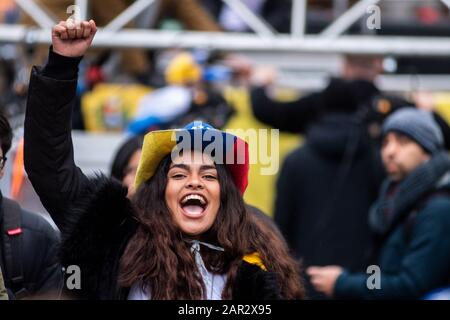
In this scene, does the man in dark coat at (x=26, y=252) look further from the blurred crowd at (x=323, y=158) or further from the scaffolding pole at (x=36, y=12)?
the scaffolding pole at (x=36, y=12)

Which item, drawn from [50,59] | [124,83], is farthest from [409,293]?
[124,83]

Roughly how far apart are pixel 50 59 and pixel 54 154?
291mm

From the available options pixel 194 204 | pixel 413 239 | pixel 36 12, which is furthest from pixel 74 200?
pixel 36 12

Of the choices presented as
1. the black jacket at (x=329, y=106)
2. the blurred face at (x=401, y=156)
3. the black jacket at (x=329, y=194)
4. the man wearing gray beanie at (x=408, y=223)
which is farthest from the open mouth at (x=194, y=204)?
the black jacket at (x=329, y=106)

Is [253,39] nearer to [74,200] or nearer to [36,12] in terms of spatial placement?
[36,12]

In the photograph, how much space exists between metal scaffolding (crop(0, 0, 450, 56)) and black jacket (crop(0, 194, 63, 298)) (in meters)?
3.01

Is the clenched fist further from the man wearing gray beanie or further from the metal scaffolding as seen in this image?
the metal scaffolding

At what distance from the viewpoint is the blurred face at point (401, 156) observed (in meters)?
5.44

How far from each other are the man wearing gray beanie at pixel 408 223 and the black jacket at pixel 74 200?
5.25ft

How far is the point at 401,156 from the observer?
215 inches

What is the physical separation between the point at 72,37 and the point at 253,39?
366cm

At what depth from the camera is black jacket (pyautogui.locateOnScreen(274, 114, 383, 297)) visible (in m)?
6.05

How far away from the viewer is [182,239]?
11.7ft
